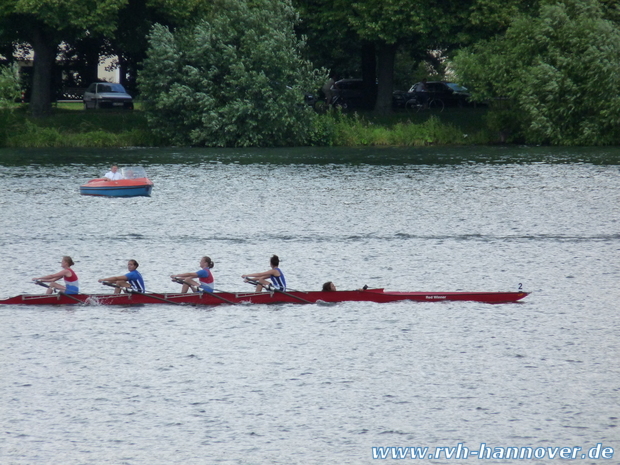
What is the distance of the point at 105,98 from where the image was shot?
83.4 meters

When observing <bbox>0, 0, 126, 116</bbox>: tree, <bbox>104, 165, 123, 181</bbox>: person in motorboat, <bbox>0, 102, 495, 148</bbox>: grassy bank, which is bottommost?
<bbox>104, 165, 123, 181</bbox>: person in motorboat

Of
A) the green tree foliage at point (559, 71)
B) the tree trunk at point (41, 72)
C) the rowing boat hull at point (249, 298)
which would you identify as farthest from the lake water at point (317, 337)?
the tree trunk at point (41, 72)

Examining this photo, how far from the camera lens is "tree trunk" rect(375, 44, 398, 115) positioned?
80.4 m

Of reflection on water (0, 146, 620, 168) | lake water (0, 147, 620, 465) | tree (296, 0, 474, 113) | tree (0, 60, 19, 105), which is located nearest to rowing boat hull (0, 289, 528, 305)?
lake water (0, 147, 620, 465)

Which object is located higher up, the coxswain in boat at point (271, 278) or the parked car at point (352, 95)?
the parked car at point (352, 95)

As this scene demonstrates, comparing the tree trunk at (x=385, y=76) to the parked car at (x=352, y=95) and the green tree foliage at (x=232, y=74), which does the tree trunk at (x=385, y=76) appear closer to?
the parked car at (x=352, y=95)

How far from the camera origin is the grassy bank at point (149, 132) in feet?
251

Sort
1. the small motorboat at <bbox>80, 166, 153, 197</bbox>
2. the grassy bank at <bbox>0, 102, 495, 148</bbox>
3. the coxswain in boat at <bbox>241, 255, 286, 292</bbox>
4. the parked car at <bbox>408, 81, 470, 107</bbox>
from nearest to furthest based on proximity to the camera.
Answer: the coxswain in boat at <bbox>241, 255, 286, 292</bbox> → the small motorboat at <bbox>80, 166, 153, 197</bbox> → the grassy bank at <bbox>0, 102, 495, 148</bbox> → the parked car at <bbox>408, 81, 470, 107</bbox>

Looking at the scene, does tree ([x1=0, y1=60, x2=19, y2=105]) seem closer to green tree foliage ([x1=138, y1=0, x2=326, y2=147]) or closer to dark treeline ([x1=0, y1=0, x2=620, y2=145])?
dark treeline ([x1=0, y1=0, x2=620, y2=145])

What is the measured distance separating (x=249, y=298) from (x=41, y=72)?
167ft

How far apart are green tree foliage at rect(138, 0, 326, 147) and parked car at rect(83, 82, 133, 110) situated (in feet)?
30.0

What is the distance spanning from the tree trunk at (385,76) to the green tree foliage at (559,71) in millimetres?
8184

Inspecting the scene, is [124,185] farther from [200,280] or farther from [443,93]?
[443,93]

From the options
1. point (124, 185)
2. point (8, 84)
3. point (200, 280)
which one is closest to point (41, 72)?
point (8, 84)
